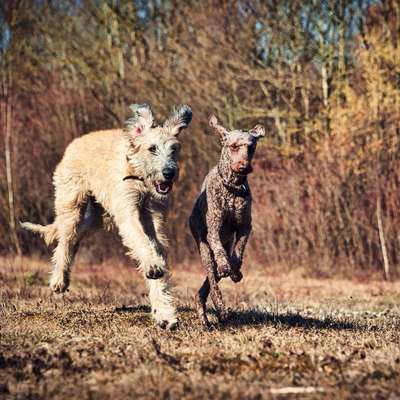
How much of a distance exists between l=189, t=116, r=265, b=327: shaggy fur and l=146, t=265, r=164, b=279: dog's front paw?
40cm

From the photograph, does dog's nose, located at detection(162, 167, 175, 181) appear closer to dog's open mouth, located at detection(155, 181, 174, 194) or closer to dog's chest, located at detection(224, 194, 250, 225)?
→ dog's open mouth, located at detection(155, 181, 174, 194)

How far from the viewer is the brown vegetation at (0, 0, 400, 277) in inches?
636

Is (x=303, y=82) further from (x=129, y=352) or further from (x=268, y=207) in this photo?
(x=129, y=352)

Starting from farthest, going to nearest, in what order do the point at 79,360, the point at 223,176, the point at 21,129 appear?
the point at 21,129 < the point at 223,176 < the point at 79,360

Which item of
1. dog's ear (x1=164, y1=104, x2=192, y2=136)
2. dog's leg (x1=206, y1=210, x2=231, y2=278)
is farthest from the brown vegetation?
dog's leg (x1=206, y1=210, x2=231, y2=278)

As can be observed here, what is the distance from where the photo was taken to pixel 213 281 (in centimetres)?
638

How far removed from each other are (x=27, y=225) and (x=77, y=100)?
13.0 m

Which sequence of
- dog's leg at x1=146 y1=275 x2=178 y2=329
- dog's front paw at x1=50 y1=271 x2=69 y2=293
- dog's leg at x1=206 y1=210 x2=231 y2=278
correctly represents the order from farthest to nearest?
dog's front paw at x1=50 y1=271 x2=69 y2=293 < dog's leg at x1=146 y1=275 x2=178 y2=329 < dog's leg at x1=206 y1=210 x2=231 y2=278

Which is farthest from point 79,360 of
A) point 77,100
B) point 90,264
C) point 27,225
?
point 77,100

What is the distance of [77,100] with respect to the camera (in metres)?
Result: 21.8

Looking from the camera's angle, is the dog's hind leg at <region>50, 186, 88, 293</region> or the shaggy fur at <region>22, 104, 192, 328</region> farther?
the dog's hind leg at <region>50, 186, 88, 293</region>

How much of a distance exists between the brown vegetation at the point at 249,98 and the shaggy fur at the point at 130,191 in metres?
8.47

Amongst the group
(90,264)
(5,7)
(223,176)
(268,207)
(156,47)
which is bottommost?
(90,264)

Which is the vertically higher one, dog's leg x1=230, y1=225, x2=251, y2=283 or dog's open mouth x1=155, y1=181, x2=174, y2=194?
dog's open mouth x1=155, y1=181, x2=174, y2=194
